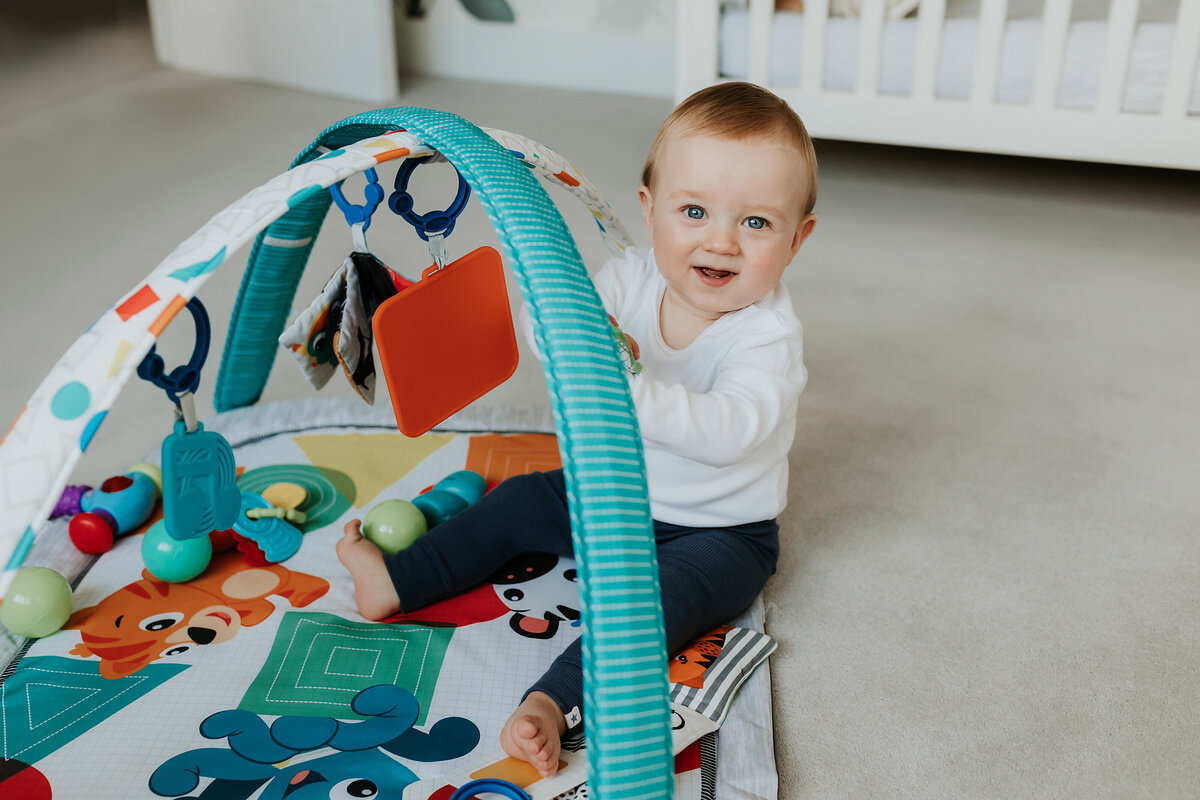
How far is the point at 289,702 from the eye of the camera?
85 cm

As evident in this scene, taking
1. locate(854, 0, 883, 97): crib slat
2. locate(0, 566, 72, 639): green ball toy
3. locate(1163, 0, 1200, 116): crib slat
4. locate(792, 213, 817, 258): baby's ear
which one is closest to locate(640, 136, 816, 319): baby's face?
locate(792, 213, 817, 258): baby's ear

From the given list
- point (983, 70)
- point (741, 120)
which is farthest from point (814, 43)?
point (741, 120)

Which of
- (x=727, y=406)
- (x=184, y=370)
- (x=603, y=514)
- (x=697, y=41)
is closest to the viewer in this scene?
(x=603, y=514)

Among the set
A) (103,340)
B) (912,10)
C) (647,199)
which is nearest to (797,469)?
(647,199)

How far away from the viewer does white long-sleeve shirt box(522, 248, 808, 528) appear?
816mm

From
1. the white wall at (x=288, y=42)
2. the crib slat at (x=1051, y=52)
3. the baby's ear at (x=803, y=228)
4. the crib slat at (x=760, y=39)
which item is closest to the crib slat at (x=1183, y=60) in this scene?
the crib slat at (x=1051, y=52)

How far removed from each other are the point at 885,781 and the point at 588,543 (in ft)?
1.29

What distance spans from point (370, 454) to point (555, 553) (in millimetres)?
298

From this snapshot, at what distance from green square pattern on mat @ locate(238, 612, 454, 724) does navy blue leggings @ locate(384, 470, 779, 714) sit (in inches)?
1.9

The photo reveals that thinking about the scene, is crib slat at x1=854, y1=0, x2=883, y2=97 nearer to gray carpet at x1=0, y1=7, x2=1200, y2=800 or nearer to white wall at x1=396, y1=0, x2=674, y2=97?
gray carpet at x1=0, y1=7, x2=1200, y2=800

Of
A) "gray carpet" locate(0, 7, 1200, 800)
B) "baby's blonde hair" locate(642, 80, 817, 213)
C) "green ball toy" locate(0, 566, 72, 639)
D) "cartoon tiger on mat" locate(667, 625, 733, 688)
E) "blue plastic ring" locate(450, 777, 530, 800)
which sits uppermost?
"baby's blonde hair" locate(642, 80, 817, 213)

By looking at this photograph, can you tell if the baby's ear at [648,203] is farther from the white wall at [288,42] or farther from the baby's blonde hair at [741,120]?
the white wall at [288,42]

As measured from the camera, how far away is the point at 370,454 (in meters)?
1.20

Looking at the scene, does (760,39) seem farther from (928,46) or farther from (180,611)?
(180,611)
